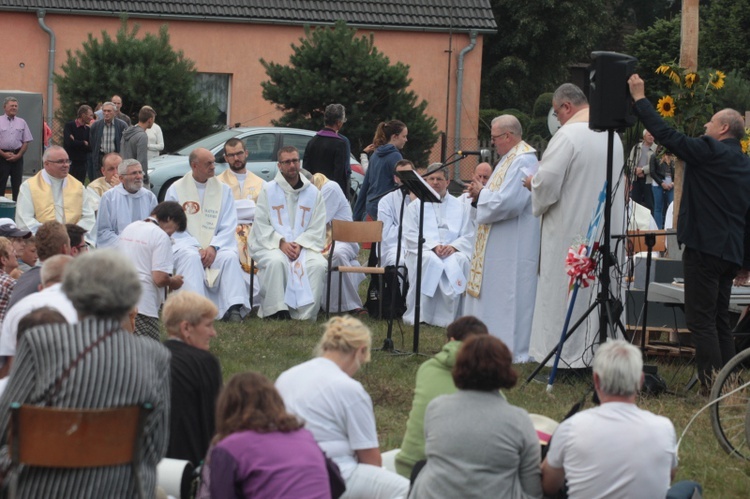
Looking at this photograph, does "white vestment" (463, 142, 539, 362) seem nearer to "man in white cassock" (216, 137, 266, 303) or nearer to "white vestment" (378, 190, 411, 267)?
"white vestment" (378, 190, 411, 267)

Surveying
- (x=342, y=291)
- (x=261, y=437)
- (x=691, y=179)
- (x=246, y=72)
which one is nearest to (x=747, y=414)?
(x=691, y=179)

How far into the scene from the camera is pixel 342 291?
1220cm

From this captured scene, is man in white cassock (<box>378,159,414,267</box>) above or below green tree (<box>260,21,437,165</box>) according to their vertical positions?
below

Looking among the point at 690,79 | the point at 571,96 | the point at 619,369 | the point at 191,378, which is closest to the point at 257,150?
the point at 690,79

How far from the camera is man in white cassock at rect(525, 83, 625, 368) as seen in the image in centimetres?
879

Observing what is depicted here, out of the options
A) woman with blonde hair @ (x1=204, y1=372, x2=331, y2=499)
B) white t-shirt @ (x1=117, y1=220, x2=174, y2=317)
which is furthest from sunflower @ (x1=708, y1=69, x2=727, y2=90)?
woman with blonde hair @ (x1=204, y1=372, x2=331, y2=499)

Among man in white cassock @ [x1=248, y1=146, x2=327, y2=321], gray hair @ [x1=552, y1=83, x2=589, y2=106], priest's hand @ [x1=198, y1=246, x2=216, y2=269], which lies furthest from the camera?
man in white cassock @ [x1=248, y1=146, x2=327, y2=321]

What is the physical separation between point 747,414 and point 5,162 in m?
13.5

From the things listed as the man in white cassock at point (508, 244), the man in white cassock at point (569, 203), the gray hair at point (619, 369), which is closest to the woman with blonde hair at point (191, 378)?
the gray hair at point (619, 369)

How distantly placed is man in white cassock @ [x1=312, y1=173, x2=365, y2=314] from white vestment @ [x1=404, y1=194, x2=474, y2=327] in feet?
1.91

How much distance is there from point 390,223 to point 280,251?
4.22 ft

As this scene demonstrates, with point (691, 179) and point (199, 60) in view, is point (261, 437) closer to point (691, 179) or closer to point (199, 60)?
point (691, 179)

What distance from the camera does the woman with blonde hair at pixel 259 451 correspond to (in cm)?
431

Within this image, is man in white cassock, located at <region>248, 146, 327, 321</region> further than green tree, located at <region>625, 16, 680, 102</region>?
No
